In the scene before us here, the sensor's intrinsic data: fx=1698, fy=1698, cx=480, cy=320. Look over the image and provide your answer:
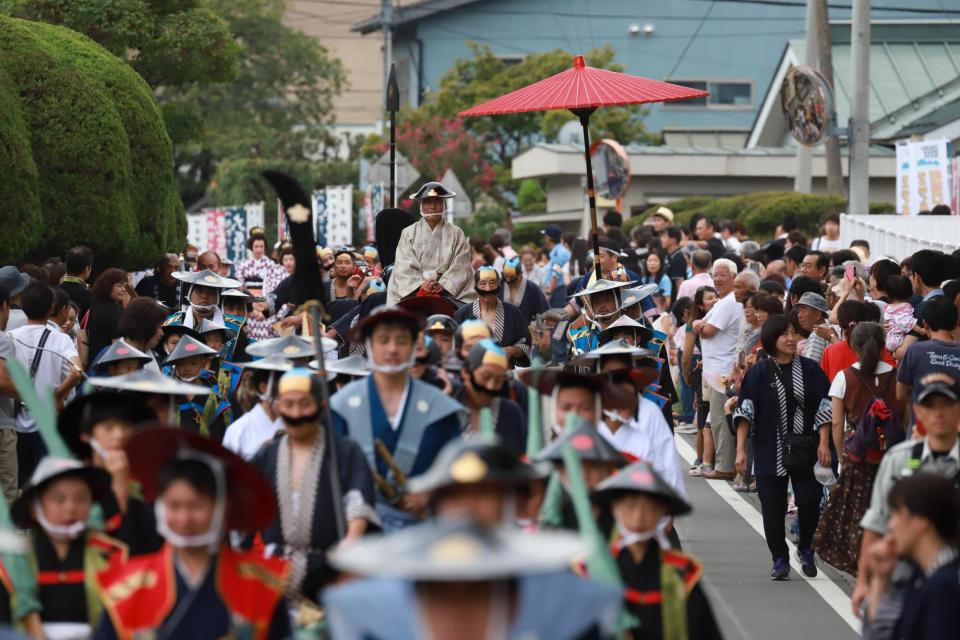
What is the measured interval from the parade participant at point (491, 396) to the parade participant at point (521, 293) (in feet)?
20.6

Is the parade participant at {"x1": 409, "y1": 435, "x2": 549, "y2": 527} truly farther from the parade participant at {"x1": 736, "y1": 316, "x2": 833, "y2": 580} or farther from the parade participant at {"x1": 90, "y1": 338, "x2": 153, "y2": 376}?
the parade participant at {"x1": 736, "y1": 316, "x2": 833, "y2": 580}

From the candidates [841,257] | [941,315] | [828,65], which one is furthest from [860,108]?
[941,315]

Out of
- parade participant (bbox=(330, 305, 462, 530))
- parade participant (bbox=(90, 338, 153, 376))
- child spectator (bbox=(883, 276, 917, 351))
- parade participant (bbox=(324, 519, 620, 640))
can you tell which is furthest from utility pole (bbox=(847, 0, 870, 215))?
parade participant (bbox=(324, 519, 620, 640))

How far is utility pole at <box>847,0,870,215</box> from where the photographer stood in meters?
23.0

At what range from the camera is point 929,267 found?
1178cm

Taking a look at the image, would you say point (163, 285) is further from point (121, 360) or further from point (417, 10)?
point (417, 10)

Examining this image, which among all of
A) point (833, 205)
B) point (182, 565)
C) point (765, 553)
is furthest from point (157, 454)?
point (833, 205)

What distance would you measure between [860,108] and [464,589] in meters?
20.6

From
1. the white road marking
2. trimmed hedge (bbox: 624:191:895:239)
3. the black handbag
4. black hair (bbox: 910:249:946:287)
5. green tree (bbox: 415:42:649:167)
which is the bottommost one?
the white road marking

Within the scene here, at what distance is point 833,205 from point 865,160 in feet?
12.2

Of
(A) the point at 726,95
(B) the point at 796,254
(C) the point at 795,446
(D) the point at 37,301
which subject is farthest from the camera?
(A) the point at 726,95

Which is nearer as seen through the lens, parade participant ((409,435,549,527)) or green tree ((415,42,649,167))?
parade participant ((409,435,549,527))

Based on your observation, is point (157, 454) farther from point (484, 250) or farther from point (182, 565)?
point (484, 250)

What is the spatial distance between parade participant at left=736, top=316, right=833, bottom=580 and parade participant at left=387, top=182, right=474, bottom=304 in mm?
3353
